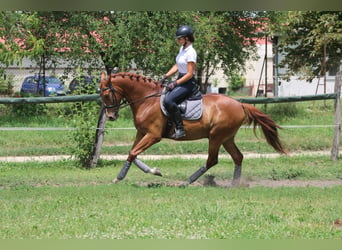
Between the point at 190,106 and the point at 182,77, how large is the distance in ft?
1.97

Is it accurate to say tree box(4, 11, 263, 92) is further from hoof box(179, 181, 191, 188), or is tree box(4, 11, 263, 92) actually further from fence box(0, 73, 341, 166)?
hoof box(179, 181, 191, 188)

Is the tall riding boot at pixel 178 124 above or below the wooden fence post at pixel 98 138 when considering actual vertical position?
above

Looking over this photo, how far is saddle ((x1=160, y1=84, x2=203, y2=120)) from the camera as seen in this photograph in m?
9.24

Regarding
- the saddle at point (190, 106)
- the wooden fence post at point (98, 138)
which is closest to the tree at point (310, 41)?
the wooden fence post at point (98, 138)

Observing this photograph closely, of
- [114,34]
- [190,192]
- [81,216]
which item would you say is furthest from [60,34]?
[81,216]

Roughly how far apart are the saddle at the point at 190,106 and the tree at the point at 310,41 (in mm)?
12993

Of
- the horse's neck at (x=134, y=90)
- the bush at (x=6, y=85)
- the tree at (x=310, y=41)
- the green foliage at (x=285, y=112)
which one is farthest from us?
the tree at (x=310, y=41)

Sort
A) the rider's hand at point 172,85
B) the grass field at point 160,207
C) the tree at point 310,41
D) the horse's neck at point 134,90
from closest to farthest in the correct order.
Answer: the grass field at point 160,207 < the rider's hand at point 172,85 < the horse's neck at point 134,90 < the tree at point 310,41

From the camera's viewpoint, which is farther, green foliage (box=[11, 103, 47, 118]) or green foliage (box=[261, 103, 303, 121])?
green foliage (box=[261, 103, 303, 121])

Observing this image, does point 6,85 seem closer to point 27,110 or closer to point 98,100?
point 27,110

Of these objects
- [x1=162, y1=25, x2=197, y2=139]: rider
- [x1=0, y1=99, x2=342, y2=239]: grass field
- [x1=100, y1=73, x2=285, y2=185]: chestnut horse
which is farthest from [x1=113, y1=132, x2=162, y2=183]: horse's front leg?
[x1=162, y1=25, x2=197, y2=139]: rider

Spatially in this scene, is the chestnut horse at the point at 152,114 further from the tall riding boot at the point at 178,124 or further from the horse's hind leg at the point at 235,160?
the horse's hind leg at the point at 235,160

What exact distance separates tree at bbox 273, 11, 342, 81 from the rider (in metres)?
13.2

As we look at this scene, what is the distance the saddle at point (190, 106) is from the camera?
924 centimetres
